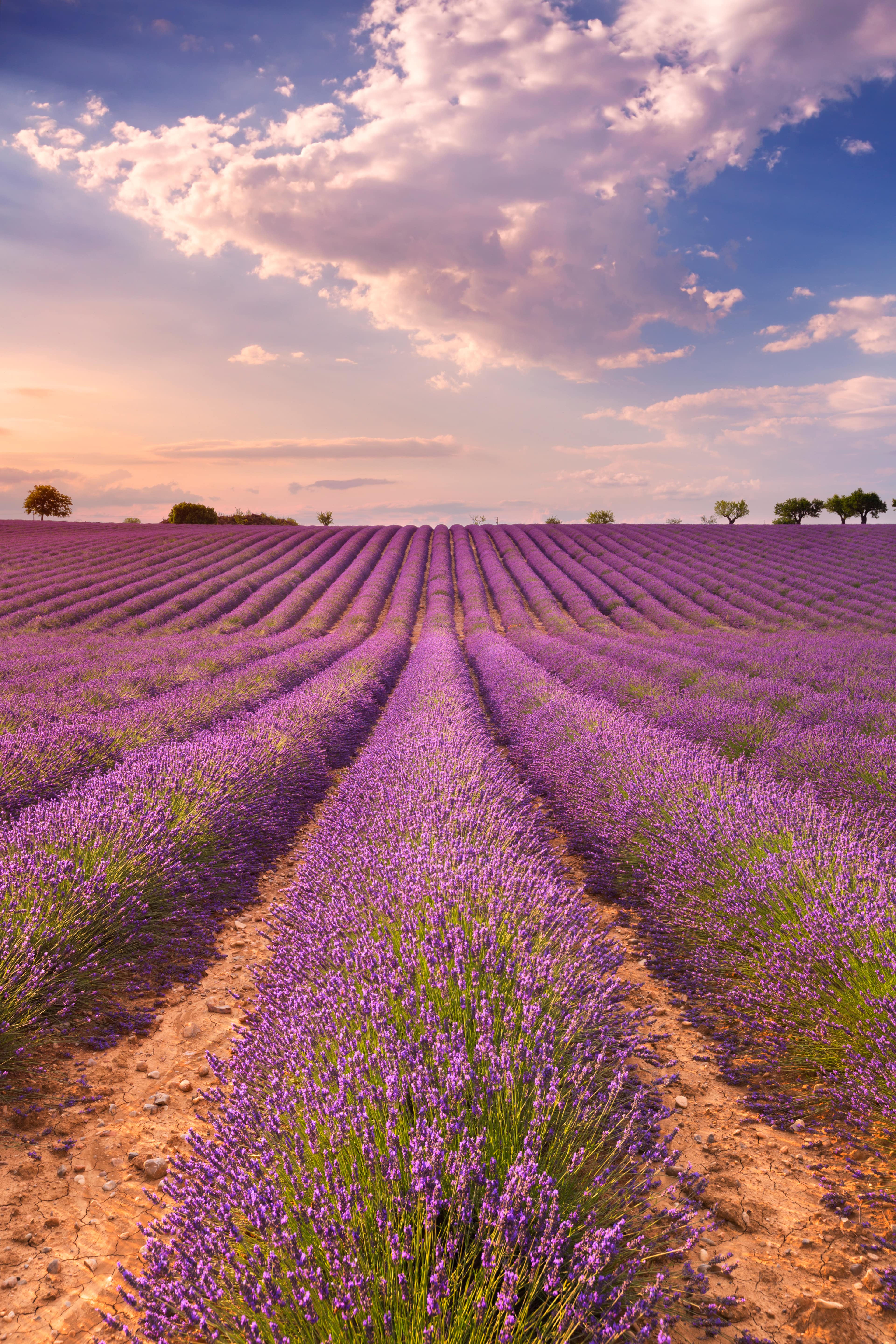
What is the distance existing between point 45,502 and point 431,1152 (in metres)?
51.1

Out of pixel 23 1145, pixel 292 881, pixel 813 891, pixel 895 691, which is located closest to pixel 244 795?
pixel 292 881

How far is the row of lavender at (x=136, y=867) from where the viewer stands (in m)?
2.78

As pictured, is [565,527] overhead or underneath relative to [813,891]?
overhead

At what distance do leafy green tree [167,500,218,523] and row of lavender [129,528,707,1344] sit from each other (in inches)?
1908

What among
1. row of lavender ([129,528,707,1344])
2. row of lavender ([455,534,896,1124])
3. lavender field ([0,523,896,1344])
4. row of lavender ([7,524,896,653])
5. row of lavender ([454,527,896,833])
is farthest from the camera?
row of lavender ([7,524,896,653])

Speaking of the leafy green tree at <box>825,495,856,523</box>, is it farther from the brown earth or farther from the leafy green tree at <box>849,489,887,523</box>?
the brown earth

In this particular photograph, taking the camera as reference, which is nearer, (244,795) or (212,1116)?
(212,1116)

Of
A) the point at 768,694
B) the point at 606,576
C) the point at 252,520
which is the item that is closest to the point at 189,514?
the point at 252,520

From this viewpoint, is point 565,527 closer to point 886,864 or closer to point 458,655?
point 458,655

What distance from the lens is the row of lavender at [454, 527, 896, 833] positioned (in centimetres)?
516

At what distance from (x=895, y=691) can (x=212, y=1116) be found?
807cm

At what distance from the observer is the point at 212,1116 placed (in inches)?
76.9

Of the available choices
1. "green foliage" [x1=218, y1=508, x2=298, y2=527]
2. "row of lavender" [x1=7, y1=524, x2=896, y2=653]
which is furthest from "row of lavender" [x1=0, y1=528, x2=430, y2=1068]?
"green foliage" [x1=218, y1=508, x2=298, y2=527]

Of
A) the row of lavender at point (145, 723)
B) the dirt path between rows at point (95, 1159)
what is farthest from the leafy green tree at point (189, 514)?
the dirt path between rows at point (95, 1159)
